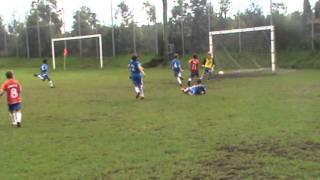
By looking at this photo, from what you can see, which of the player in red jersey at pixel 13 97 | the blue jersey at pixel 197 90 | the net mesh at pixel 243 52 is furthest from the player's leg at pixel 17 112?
the net mesh at pixel 243 52

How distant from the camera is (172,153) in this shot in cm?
1089

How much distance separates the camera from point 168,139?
1256cm

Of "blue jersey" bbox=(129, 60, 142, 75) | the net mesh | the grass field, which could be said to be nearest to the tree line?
the net mesh

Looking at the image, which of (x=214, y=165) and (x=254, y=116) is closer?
(x=214, y=165)

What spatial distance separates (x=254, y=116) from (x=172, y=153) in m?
5.57

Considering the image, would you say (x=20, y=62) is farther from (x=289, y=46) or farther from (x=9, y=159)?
(x=9, y=159)

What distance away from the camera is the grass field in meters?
9.46

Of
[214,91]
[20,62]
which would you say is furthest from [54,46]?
[214,91]

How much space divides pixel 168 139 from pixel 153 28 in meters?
51.7

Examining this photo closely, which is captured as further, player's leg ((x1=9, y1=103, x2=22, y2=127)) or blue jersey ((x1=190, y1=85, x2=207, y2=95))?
blue jersey ((x1=190, y1=85, x2=207, y2=95))

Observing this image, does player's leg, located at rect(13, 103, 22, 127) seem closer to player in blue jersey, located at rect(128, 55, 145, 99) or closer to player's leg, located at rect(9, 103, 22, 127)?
player's leg, located at rect(9, 103, 22, 127)

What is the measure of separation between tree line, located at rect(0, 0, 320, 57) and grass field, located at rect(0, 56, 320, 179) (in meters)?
30.7

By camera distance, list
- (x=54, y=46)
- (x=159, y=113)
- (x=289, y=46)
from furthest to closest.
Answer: (x=54, y=46)
(x=289, y=46)
(x=159, y=113)

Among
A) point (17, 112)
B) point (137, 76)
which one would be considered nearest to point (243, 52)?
point (137, 76)
